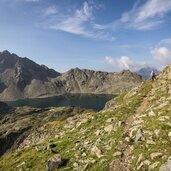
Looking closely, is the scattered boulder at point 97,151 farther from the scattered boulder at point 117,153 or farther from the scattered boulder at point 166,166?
the scattered boulder at point 166,166

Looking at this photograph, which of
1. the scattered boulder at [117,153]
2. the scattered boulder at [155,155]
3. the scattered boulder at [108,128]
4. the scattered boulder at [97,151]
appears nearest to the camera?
the scattered boulder at [155,155]

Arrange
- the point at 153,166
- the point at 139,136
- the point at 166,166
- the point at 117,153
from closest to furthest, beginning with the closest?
the point at 166,166, the point at 153,166, the point at 117,153, the point at 139,136

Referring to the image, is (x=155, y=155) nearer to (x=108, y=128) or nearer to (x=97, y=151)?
(x=97, y=151)

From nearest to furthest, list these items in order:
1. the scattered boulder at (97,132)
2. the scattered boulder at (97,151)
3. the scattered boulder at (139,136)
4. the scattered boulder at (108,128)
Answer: the scattered boulder at (139,136), the scattered boulder at (97,151), the scattered boulder at (108,128), the scattered boulder at (97,132)

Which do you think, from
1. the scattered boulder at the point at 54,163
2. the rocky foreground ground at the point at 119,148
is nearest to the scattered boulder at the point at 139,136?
the rocky foreground ground at the point at 119,148

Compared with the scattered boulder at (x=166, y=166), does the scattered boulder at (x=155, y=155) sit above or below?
above

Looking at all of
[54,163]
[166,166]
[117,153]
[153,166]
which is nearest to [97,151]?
[117,153]

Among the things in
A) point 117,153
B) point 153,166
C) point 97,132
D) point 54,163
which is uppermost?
point 97,132

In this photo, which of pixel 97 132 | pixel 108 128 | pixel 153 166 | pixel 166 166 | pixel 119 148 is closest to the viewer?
pixel 166 166

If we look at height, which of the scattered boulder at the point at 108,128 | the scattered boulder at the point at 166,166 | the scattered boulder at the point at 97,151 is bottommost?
the scattered boulder at the point at 97,151

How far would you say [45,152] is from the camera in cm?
2566

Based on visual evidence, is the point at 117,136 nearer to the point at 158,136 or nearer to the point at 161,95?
the point at 158,136

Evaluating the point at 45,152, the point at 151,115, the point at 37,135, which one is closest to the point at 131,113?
the point at 151,115

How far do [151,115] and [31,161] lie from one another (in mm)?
13775
